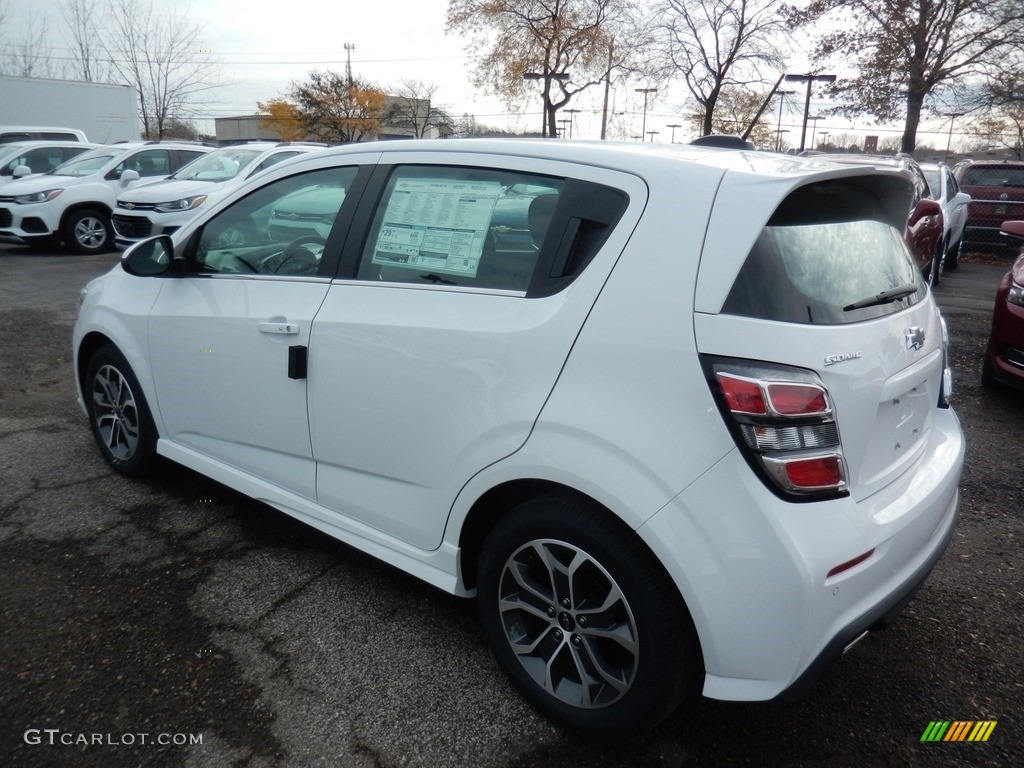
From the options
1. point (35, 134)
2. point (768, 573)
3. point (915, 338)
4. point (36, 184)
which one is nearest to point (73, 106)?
point (35, 134)

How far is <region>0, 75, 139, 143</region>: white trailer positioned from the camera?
882 inches

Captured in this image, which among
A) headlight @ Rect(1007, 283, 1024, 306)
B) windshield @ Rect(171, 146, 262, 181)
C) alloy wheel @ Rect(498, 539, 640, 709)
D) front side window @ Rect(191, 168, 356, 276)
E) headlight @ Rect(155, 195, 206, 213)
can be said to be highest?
windshield @ Rect(171, 146, 262, 181)

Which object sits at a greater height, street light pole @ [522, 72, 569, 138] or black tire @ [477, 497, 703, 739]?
street light pole @ [522, 72, 569, 138]

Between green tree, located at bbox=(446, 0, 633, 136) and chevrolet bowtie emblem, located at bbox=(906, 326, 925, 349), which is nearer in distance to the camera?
chevrolet bowtie emblem, located at bbox=(906, 326, 925, 349)

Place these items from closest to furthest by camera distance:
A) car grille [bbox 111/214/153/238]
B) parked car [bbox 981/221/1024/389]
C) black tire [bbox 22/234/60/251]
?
parked car [bbox 981/221/1024/389] → car grille [bbox 111/214/153/238] → black tire [bbox 22/234/60/251]

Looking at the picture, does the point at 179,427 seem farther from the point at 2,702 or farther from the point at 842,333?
the point at 842,333

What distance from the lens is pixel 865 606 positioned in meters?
2.00

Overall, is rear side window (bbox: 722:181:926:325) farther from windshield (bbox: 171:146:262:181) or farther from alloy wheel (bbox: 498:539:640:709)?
windshield (bbox: 171:146:262:181)

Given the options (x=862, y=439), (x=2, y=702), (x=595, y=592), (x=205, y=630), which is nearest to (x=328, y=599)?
(x=205, y=630)

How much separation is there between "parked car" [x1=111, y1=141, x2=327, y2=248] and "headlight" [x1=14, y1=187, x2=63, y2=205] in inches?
45.3

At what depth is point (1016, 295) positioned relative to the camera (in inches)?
205

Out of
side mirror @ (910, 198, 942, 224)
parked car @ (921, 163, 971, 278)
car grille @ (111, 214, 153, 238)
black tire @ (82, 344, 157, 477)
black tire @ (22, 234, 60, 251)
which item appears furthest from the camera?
black tire @ (22, 234, 60, 251)

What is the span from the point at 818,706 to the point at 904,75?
26686 millimetres

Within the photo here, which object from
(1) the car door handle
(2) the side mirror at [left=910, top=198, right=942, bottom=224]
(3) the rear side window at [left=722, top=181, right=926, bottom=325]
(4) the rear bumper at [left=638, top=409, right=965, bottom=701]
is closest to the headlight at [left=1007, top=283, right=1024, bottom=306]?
(2) the side mirror at [left=910, top=198, right=942, bottom=224]
